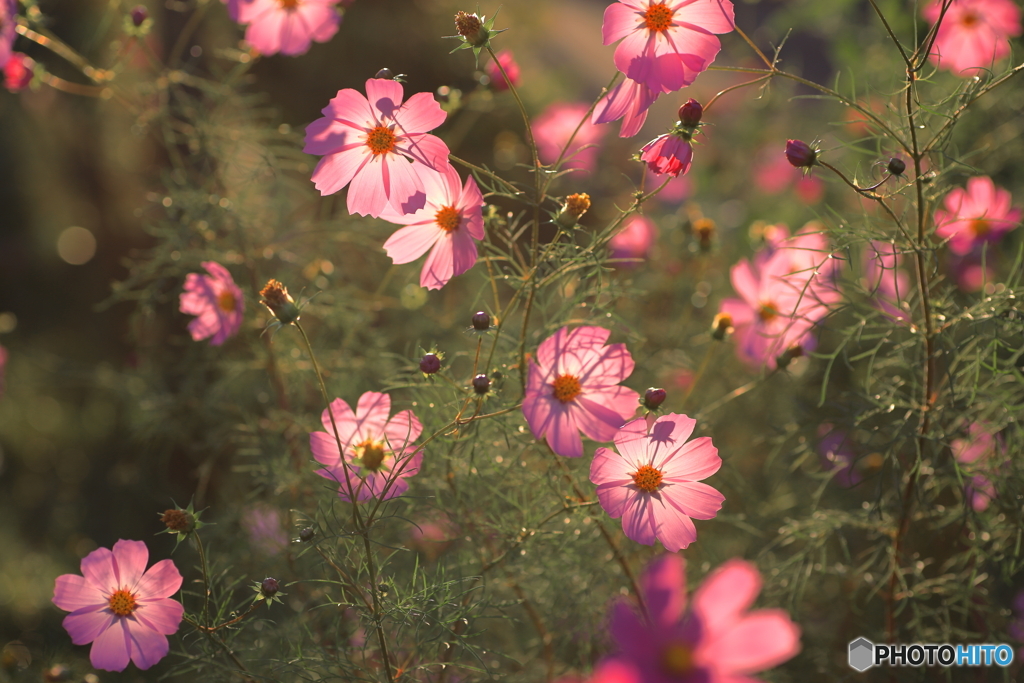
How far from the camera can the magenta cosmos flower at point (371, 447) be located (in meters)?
0.50

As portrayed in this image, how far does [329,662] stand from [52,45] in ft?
2.17

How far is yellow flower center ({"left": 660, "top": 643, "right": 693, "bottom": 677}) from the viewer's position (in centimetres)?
29

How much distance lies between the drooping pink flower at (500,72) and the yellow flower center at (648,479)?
35 cm

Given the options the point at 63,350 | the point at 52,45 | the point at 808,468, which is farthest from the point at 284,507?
the point at 63,350

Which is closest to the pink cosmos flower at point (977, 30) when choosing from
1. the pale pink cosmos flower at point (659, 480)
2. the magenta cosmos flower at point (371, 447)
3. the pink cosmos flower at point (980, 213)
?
the pink cosmos flower at point (980, 213)

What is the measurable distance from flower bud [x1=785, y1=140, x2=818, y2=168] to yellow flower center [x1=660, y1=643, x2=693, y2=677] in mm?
314

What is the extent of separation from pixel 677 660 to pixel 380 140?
15.2 inches

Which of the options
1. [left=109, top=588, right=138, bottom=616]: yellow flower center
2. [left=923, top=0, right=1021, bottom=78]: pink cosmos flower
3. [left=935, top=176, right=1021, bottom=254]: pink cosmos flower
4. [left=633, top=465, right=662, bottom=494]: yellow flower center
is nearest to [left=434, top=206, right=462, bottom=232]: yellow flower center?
[left=633, top=465, right=662, bottom=494]: yellow flower center

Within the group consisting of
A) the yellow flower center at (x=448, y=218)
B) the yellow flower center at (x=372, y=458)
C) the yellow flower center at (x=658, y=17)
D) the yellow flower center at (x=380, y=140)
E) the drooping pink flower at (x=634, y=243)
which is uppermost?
Answer: the drooping pink flower at (x=634, y=243)

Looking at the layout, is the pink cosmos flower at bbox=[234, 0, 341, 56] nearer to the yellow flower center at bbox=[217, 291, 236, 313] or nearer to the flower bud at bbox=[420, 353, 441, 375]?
the yellow flower center at bbox=[217, 291, 236, 313]

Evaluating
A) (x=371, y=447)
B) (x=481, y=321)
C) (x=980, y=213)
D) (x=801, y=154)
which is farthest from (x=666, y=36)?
(x=980, y=213)

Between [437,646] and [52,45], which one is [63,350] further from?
[437,646]

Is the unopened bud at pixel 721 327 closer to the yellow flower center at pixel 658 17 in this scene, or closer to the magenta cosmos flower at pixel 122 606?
the yellow flower center at pixel 658 17

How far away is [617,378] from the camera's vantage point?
50 centimetres
